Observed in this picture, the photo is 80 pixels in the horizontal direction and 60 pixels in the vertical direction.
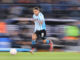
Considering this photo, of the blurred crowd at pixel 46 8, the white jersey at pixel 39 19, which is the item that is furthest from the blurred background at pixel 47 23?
the white jersey at pixel 39 19

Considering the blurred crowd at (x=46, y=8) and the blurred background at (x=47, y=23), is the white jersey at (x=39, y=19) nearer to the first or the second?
the blurred background at (x=47, y=23)

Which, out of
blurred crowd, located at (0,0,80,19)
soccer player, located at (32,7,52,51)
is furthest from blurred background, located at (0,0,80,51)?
soccer player, located at (32,7,52,51)

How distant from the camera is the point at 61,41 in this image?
12.6 meters

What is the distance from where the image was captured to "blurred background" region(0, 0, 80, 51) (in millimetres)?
12484

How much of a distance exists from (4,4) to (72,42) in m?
3.50

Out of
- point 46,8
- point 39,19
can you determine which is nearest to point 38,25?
point 39,19

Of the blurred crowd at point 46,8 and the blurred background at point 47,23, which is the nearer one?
the blurred background at point 47,23

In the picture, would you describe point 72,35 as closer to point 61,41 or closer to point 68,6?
Result: point 61,41

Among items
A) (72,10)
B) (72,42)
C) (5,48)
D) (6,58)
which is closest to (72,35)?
(72,42)

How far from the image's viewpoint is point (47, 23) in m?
12.7

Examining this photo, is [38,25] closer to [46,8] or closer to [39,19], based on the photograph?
[39,19]

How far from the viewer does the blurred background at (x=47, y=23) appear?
12.5 meters

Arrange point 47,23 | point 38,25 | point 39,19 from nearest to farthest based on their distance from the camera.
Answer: point 39,19 < point 38,25 < point 47,23

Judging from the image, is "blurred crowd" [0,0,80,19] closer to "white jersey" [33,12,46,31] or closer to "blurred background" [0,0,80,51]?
"blurred background" [0,0,80,51]
